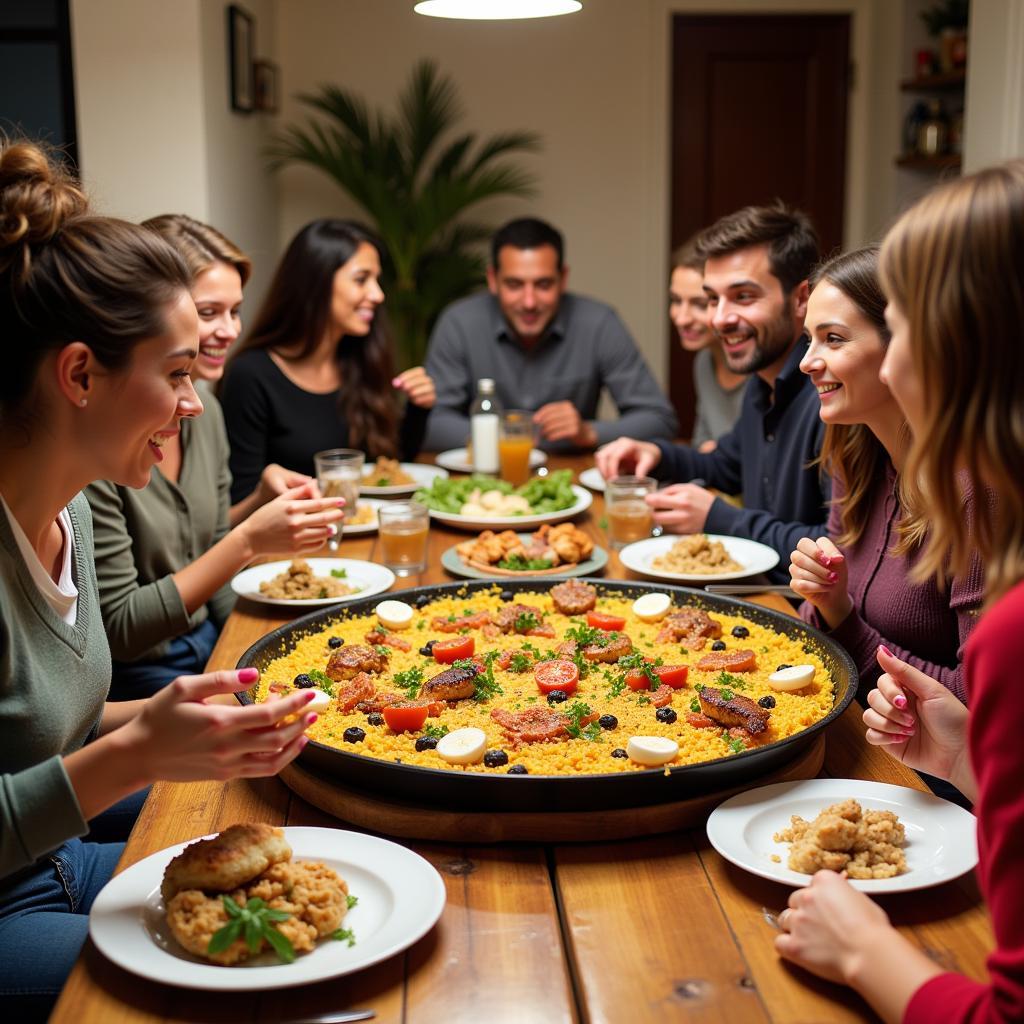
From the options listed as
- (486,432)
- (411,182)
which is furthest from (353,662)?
(411,182)

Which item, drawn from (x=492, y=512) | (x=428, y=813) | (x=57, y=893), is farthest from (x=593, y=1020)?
(x=492, y=512)

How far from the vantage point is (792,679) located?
6.04ft

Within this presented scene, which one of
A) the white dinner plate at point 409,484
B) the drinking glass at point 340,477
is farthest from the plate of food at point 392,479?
the drinking glass at point 340,477

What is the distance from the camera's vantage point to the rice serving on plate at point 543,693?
64.9 inches

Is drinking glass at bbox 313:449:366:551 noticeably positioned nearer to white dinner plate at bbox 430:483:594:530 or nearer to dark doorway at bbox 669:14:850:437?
white dinner plate at bbox 430:483:594:530

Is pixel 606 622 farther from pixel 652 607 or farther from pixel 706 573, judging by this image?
pixel 706 573

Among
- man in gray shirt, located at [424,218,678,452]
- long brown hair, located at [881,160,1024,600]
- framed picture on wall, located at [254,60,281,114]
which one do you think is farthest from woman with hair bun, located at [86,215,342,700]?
framed picture on wall, located at [254,60,281,114]

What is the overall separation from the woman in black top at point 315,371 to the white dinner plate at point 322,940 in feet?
8.43

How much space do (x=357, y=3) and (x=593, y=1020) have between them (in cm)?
644

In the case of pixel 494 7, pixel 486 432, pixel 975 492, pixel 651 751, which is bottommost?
pixel 651 751

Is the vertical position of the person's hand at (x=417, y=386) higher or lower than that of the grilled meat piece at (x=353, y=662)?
higher

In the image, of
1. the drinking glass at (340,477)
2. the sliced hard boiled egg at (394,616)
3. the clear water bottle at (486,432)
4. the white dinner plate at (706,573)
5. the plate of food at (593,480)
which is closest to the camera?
Result: the sliced hard boiled egg at (394,616)

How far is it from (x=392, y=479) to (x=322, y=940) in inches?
91.0

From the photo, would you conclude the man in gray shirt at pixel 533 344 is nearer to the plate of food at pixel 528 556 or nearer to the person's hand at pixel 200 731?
the plate of food at pixel 528 556
